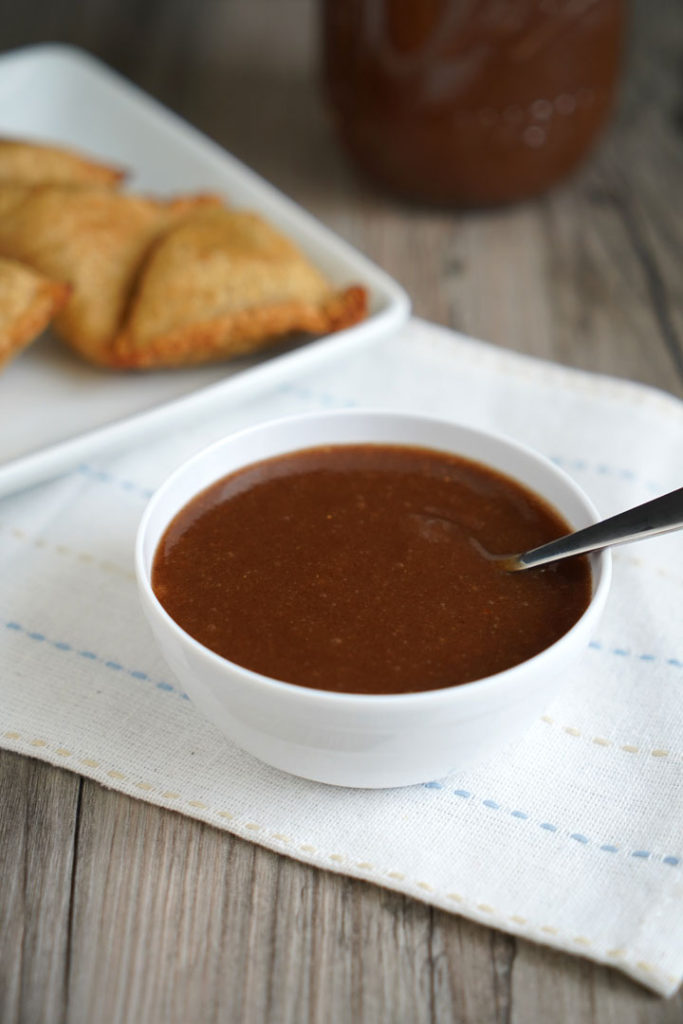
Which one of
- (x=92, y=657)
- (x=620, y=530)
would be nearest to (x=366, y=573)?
(x=620, y=530)

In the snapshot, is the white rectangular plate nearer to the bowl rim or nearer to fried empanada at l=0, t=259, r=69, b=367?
fried empanada at l=0, t=259, r=69, b=367

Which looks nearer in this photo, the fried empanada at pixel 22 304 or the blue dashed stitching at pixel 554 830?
the blue dashed stitching at pixel 554 830

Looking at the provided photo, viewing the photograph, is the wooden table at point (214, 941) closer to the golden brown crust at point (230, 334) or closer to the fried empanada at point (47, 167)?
the golden brown crust at point (230, 334)

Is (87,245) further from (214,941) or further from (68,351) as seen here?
(214,941)

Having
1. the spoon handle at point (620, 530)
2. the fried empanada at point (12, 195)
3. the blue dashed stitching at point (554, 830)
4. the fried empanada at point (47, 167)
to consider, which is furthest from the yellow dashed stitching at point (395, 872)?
the fried empanada at point (47, 167)

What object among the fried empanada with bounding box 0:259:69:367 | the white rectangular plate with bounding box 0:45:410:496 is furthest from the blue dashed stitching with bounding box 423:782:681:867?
the fried empanada with bounding box 0:259:69:367

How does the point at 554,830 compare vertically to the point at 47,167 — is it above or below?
below
